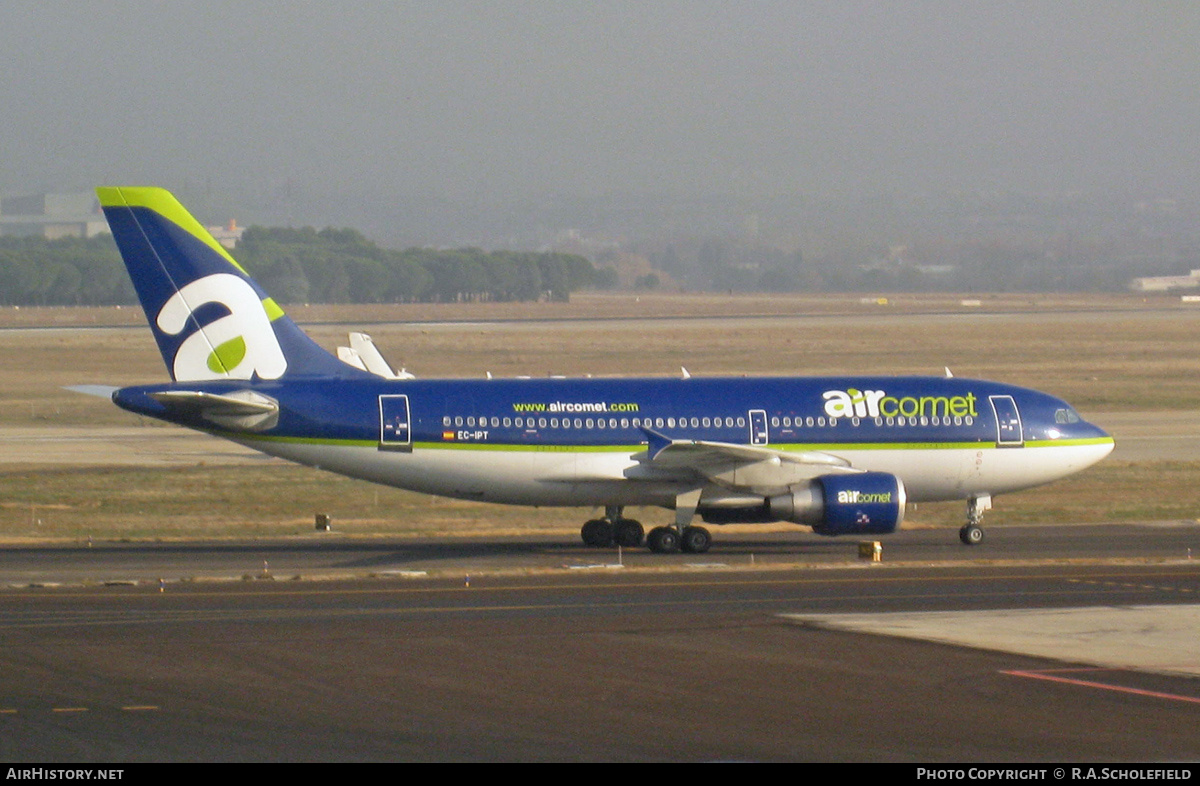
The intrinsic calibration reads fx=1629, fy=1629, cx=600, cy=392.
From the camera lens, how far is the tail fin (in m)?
36.8

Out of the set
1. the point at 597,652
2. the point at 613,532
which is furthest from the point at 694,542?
the point at 597,652

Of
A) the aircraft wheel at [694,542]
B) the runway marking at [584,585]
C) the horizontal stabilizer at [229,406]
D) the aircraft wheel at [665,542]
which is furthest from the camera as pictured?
the aircraft wheel at [665,542]

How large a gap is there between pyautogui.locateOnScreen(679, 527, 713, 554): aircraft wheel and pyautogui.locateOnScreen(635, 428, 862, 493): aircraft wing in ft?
4.43

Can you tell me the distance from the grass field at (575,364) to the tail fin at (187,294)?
6.90m

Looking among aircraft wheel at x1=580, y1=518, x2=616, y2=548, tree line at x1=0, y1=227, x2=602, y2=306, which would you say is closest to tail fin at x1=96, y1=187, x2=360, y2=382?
aircraft wheel at x1=580, y1=518, x2=616, y2=548

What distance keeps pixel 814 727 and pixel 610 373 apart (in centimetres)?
8168

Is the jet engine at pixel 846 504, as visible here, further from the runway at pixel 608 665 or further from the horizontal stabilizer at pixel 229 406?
Answer: the horizontal stabilizer at pixel 229 406

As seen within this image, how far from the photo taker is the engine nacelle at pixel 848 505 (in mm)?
36750

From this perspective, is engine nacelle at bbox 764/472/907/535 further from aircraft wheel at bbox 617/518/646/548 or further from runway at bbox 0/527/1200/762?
aircraft wheel at bbox 617/518/646/548

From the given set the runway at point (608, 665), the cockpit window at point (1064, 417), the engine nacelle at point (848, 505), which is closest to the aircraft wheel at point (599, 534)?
the runway at point (608, 665)

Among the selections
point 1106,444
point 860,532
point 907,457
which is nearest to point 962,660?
point 860,532

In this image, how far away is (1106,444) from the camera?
41594mm
